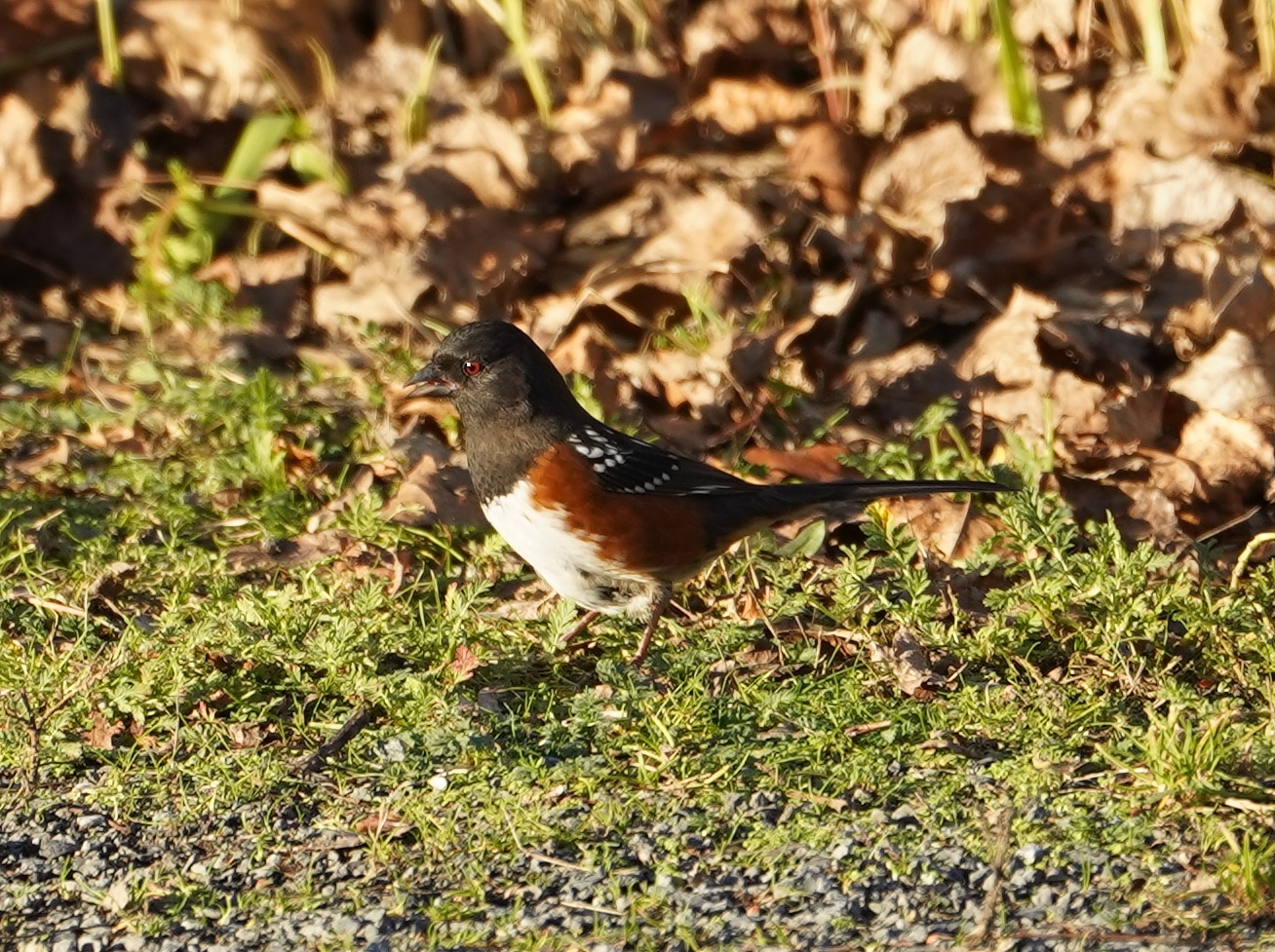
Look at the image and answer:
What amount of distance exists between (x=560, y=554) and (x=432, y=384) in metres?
0.68

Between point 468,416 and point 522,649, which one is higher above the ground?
point 468,416

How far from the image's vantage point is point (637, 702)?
4.00 meters

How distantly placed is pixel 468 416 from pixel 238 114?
3.28 meters

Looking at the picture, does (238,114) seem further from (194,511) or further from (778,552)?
(778,552)

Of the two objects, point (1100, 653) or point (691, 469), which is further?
point (691, 469)

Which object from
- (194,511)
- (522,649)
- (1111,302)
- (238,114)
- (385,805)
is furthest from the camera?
(238,114)

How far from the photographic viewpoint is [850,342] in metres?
6.14

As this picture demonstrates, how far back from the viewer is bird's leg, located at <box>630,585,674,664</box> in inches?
172

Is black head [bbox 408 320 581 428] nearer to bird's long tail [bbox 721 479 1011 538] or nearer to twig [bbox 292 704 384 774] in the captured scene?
bird's long tail [bbox 721 479 1011 538]

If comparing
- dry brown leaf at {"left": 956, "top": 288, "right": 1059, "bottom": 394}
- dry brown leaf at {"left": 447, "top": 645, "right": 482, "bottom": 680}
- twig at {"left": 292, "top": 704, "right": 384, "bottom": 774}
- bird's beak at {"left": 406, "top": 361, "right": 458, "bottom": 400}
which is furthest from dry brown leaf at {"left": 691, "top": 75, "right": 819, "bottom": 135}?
twig at {"left": 292, "top": 704, "right": 384, "bottom": 774}

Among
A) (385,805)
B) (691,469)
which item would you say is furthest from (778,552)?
(385,805)

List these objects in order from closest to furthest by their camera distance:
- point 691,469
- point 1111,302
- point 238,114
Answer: point 691,469
point 1111,302
point 238,114

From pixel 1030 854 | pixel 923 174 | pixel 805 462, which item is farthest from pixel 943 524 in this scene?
pixel 923 174

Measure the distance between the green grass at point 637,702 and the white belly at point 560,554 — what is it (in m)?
0.10
